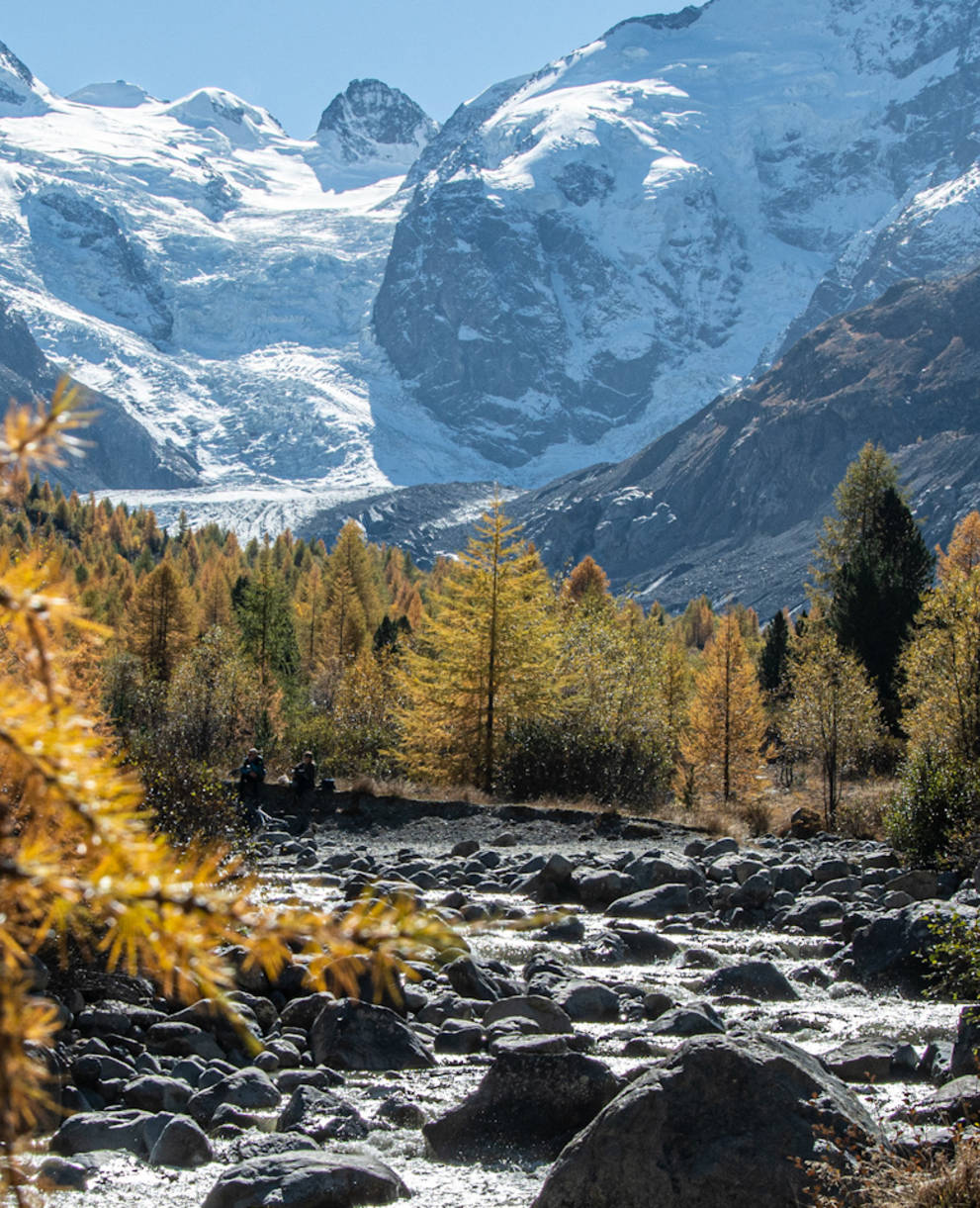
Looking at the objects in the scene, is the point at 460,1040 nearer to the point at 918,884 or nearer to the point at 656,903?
the point at 656,903

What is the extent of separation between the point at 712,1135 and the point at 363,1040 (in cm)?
446

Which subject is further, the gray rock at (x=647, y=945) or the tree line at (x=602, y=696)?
the tree line at (x=602, y=696)

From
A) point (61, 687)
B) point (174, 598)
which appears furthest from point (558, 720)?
point (174, 598)

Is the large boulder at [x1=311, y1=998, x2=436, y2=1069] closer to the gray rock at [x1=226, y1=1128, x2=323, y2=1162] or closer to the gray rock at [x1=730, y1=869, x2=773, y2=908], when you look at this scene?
the gray rock at [x1=226, y1=1128, x2=323, y2=1162]

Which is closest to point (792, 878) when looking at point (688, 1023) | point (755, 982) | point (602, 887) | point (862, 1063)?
point (602, 887)

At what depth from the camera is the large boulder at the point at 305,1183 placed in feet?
21.7

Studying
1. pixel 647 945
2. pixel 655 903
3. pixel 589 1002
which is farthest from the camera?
pixel 655 903

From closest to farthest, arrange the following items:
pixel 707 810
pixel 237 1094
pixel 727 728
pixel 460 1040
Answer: pixel 237 1094 → pixel 460 1040 → pixel 707 810 → pixel 727 728

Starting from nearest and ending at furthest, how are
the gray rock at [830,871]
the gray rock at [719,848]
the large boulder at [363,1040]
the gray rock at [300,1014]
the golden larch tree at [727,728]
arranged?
the large boulder at [363,1040]
the gray rock at [300,1014]
the gray rock at [830,871]
the gray rock at [719,848]
the golden larch tree at [727,728]

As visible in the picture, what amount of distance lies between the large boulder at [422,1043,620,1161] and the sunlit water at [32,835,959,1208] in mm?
227

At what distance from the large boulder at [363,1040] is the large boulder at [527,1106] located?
1.81 metres

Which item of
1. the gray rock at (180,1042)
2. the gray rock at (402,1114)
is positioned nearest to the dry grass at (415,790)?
the gray rock at (180,1042)

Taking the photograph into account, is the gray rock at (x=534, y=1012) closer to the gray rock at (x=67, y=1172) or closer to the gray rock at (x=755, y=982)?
the gray rock at (x=755, y=982)

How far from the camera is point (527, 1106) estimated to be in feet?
26.6
